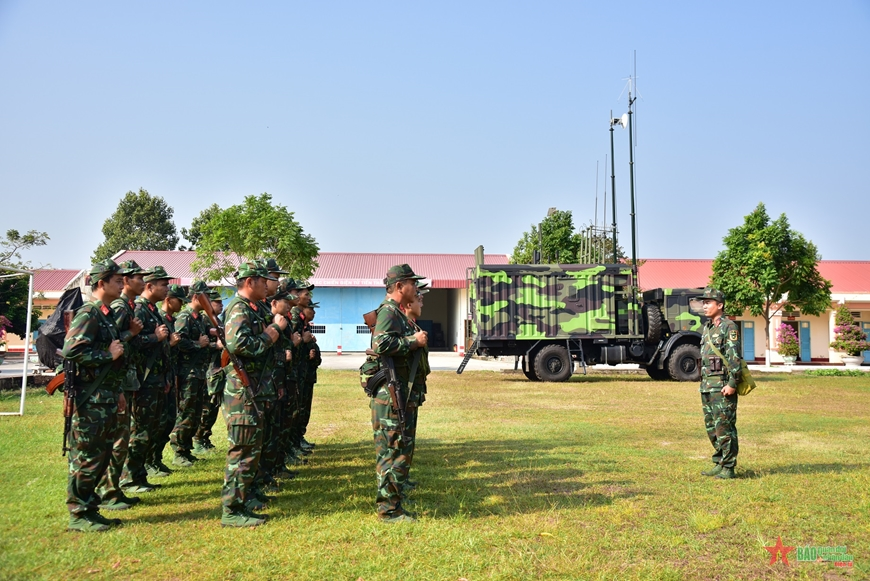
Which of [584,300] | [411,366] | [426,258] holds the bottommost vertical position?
[411,366]

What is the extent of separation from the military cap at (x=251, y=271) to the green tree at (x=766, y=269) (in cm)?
2119

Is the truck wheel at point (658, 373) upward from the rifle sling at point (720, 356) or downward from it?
downward

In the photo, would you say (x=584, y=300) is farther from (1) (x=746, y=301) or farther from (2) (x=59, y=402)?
(2) (x=59, y=402)

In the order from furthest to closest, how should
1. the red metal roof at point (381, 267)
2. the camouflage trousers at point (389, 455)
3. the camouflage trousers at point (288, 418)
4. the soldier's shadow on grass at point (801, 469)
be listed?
the red metal roof at point (381, 267) → the camouflage trousers at point (288, 418) → the soldier's shadow on grass at point (801, 469) → the camouflage trousers at point (389, 455)

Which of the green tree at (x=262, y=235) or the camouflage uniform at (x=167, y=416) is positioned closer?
the camouflage uniform at (x=167, y=416)

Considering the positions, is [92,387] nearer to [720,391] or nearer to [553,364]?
[720,391]

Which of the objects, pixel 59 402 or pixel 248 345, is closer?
pixel 248 345

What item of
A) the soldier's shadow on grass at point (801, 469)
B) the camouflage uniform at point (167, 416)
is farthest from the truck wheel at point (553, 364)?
the camouflage uniform at point (167, 416)

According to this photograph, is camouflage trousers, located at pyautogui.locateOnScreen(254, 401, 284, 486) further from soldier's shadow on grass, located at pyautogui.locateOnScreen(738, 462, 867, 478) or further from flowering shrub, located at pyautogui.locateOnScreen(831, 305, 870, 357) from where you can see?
flowering shrub, located at pyautogui.locateOnScreen(831, 305, 870, 357)

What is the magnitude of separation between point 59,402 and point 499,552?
11.0 meters

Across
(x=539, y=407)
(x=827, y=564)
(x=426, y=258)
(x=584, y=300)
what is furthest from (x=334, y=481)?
(x=426, y=258)

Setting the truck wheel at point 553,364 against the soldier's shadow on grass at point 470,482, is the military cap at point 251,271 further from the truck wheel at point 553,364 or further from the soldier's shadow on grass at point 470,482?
the truck wheel at point 553,364

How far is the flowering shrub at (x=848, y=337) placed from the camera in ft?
84.2

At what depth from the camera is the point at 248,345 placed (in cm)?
534
